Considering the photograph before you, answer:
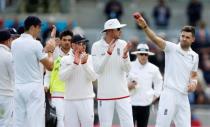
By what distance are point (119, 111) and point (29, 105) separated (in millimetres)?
1869

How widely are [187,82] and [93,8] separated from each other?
1643cm

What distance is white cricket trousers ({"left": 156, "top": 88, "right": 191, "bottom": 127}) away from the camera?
15977 millimetres

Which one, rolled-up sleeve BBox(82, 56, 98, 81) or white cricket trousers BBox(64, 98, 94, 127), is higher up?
rolled-up sleeve BBox(82, 56, 98, 81)

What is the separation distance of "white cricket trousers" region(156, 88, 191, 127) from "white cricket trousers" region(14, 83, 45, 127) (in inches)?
84.4

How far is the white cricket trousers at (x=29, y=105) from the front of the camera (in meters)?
15.5

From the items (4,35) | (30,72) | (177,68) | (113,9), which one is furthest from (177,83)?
(113,9)

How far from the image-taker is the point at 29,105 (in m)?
15.6

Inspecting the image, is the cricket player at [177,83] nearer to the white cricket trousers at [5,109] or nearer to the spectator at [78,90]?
→ the spectator at [78,90]

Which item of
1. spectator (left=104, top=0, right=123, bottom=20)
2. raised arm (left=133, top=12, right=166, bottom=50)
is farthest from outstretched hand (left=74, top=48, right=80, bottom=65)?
spectator (left=104, top=0, right=123, bottom=20)

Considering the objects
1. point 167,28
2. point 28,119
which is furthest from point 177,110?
point 167,28

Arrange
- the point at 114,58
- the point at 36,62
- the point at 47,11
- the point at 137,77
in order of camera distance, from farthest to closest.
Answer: the point at 47,11
the point at 137,77
the point at 114,58
the point at 36,62

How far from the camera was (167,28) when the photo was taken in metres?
30.8

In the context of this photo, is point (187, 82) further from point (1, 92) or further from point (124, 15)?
point (124, 15)

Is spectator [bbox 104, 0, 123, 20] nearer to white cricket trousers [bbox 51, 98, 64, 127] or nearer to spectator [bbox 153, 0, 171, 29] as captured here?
spectator [bbox 153, 0, 171, 29]
